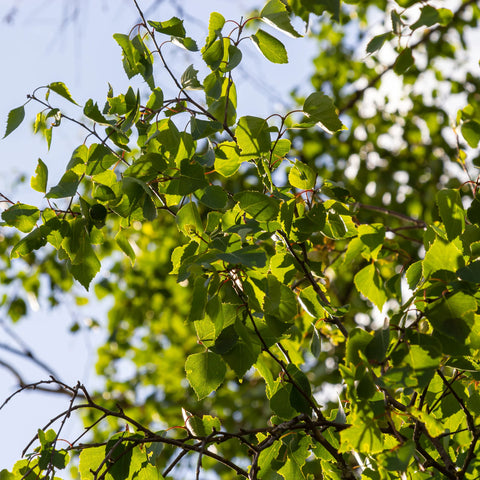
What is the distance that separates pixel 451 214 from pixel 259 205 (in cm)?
21

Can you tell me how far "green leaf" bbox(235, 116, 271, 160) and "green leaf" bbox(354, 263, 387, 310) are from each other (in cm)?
23

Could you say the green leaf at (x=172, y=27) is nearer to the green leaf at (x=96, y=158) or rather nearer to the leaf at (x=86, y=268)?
the green leaf at (x=96, y=158)

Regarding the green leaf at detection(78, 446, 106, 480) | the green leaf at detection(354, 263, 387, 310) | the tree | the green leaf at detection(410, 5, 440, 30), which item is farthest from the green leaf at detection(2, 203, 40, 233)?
the green leaf at detection(410, 5, 440, 30)

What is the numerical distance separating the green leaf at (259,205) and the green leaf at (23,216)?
27cm

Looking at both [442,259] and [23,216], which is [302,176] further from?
[23,216]

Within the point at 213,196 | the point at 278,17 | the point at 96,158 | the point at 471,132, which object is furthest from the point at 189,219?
the point at 471,132

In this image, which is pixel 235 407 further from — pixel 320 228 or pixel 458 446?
pixel 320 228

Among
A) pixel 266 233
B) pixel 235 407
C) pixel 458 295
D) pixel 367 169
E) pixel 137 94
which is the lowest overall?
pixel 458 295

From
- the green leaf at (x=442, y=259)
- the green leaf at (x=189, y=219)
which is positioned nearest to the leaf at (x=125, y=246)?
the green leaf at (x=189, y=219)

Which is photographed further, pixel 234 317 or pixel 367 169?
pixel 367 169

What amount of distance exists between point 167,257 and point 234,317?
3112 mm

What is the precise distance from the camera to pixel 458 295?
1.82ft

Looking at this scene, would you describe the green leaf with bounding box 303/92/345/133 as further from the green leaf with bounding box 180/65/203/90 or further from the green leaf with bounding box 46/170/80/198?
the green leaf with bounding box 46/170/80/198

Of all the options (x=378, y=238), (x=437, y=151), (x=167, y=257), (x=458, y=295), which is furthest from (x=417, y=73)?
(x=458, y=295)
